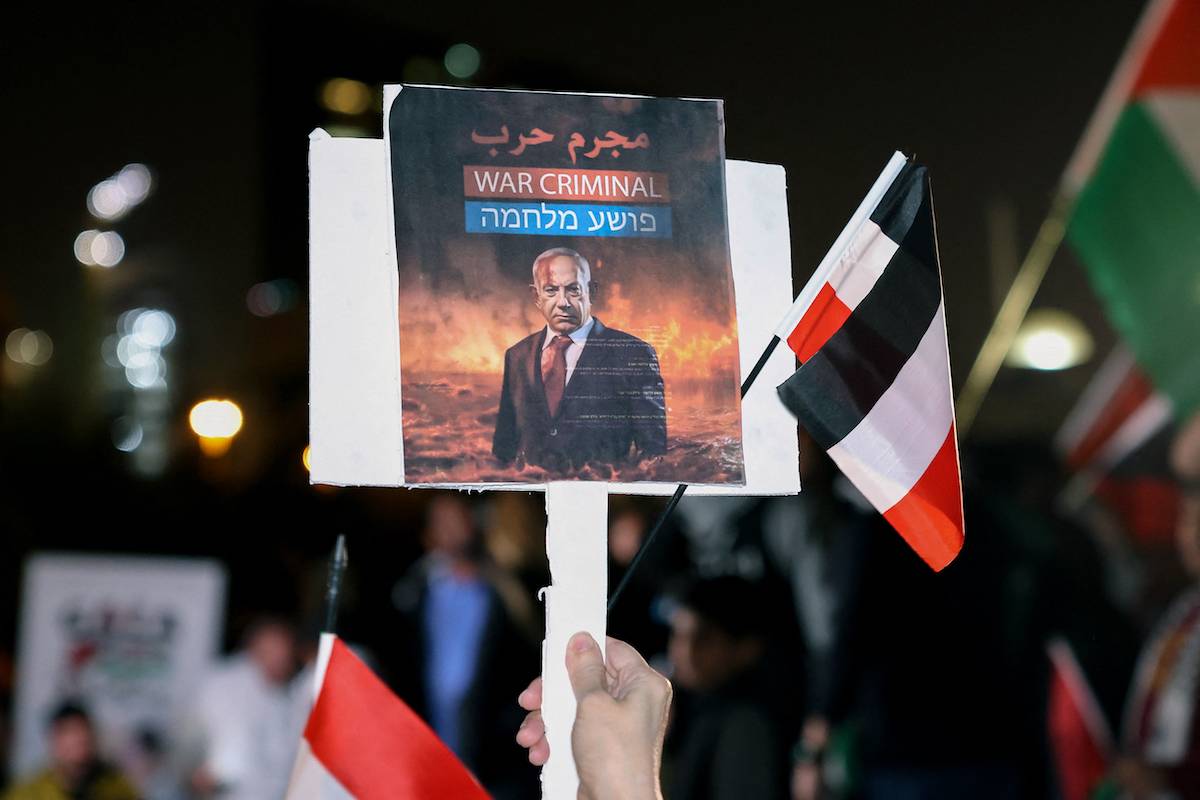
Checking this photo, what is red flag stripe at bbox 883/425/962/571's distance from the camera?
1202 mm

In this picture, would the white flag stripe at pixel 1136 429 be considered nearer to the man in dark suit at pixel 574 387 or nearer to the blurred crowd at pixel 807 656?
the blurred crowd at pixel 807 656

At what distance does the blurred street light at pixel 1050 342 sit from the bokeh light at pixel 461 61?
230 centimetres

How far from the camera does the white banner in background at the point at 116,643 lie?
3.90 metres

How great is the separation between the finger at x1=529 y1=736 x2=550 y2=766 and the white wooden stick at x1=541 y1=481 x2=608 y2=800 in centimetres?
2

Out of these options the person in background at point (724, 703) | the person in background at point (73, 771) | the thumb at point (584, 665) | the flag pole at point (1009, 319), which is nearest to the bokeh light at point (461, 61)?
the flag pole at point (1009, 319)

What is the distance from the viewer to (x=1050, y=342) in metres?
3.56

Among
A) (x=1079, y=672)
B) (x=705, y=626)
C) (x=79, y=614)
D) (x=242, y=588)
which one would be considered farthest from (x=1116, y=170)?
(x=79, y=614)

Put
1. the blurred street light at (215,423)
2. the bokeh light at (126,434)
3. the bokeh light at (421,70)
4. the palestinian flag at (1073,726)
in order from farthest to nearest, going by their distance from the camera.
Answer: the bokeh light at (126,434)
the blurred street light at (215,423)
the bokeh light at (421,70)
the palestinian flag at (1073,726)

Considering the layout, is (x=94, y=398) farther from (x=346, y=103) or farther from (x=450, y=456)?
(x=450, y=456)

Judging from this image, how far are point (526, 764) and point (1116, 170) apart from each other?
231 centimetres

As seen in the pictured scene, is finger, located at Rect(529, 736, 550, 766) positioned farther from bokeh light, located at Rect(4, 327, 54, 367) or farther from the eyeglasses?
bokeh light, located at Rect(4, 327, 54, 367)

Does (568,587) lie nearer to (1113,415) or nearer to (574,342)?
(574,342)

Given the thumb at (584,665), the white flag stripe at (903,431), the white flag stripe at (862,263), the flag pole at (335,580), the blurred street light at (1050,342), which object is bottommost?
the thumb at (584,665)

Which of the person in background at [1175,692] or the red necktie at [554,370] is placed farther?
the person in background at [1175,692]
